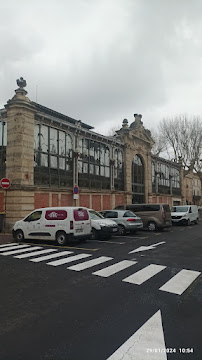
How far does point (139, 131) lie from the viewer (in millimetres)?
29969

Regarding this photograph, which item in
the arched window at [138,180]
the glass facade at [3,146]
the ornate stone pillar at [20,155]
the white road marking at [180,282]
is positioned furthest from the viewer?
the arched window at [138,180]

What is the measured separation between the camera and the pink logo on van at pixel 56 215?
11.4 meters

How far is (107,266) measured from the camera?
770 cm

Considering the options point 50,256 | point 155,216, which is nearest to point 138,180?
point 155,216

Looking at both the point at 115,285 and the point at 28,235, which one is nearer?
the point at 115,285

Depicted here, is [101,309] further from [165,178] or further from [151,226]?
[165,178]

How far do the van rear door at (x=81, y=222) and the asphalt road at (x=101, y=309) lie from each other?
2.99m

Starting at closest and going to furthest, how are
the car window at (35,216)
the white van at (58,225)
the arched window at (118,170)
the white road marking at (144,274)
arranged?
the white road marking at (144,274), the white van at (58,225), the car window at (35,216), the arched window at (118,170)

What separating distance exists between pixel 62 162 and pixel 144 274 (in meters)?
14.5

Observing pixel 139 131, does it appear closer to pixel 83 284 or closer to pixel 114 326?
pixel 83 284

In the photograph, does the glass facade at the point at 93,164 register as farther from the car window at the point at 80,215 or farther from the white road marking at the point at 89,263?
the white road marking at the point at 89,263

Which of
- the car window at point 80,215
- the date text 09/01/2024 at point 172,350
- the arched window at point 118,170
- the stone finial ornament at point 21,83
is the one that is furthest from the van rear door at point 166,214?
the date text 09/01/2024 at point 172,350

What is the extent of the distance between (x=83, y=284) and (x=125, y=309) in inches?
66.5

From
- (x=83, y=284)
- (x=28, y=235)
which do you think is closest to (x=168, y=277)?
(x=83, y=284)
